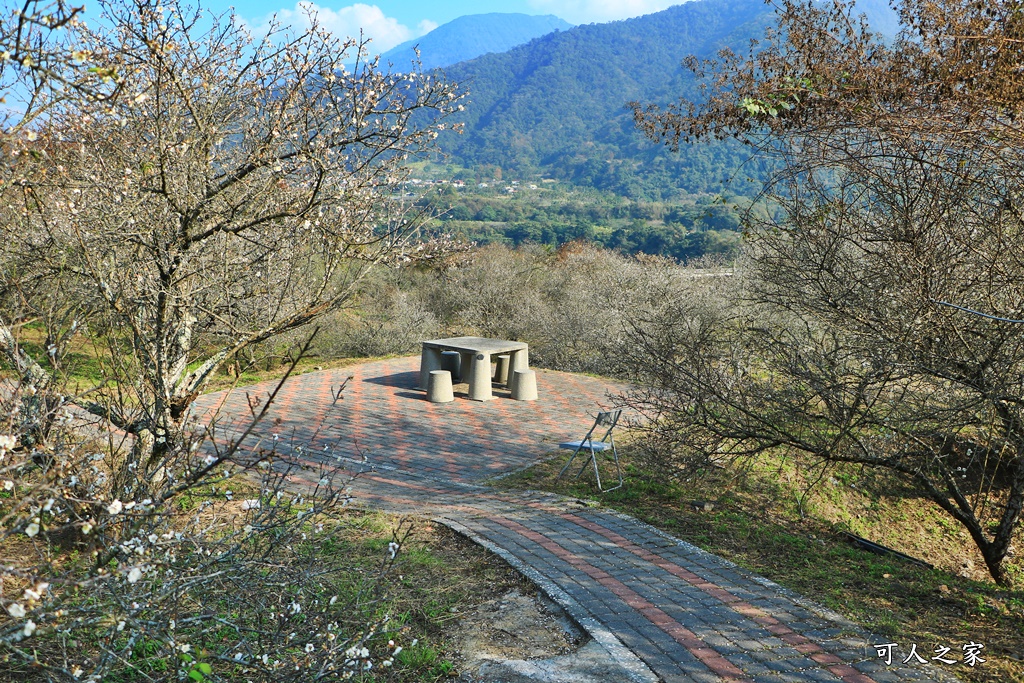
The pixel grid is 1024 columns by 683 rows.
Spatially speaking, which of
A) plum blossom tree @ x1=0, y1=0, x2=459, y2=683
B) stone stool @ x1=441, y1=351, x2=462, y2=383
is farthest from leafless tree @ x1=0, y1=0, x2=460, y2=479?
stone stool @ x1=441, y1=351, x2=462, y2=383

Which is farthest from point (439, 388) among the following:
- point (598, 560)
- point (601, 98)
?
point (601, 98)

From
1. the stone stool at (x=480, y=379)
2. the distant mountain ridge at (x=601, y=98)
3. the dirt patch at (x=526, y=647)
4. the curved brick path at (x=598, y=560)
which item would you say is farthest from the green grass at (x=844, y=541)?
the distant mountain ridge at (x=601, y=98)

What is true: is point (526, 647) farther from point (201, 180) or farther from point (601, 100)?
point (601, 100)

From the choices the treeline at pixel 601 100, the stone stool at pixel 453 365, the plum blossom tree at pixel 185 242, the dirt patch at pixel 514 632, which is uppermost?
the treeline at pixel 601 100

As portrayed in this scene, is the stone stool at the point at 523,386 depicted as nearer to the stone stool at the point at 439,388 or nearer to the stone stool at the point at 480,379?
the stone stool at the point at 480,379

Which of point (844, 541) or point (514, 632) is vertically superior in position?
point (514, 632)

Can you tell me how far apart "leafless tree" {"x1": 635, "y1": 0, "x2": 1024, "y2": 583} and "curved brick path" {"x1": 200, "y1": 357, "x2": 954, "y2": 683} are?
131 centimetres

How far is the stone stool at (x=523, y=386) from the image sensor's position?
12039 mm

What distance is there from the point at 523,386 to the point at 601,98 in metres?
94.0

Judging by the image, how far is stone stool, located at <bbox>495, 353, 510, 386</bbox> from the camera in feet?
43.6

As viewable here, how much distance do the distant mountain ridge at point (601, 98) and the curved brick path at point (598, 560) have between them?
3755 centimetres

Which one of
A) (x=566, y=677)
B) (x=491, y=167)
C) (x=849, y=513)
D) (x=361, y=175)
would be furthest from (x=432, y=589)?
(x=491, y=167)

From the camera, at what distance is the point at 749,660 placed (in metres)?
3.92

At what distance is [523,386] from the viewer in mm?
12047
